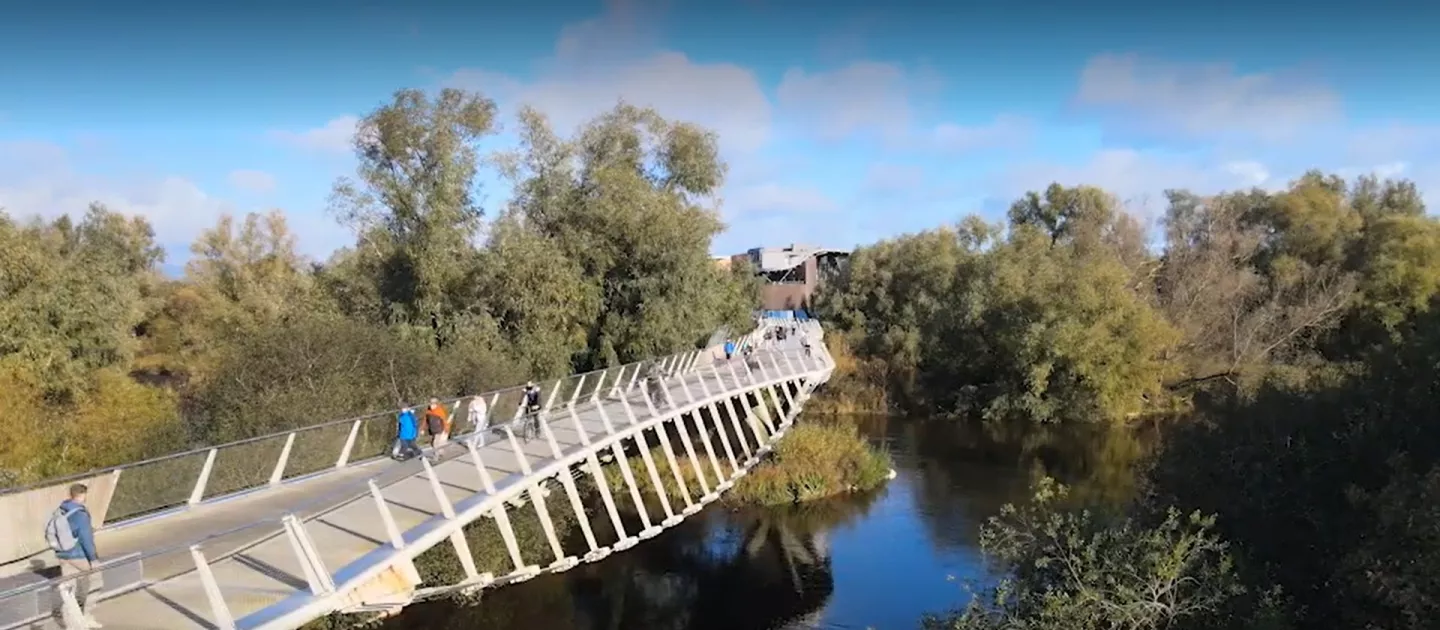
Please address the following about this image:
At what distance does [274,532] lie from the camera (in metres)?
9.88

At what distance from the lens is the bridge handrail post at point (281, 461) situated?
15.6 metres

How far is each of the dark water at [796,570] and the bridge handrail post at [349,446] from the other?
645 cm

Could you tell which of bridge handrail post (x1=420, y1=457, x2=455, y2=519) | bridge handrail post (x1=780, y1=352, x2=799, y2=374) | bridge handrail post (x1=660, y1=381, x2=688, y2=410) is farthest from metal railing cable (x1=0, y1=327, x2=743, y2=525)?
bridge handrail post (x1=780, y1=352, x2=799, y2=374)

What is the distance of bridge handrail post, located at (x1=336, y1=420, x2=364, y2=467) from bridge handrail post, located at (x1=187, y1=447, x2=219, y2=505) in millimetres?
3500

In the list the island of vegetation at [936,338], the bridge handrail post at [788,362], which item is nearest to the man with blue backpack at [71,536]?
the island of vegetation at [936,338]

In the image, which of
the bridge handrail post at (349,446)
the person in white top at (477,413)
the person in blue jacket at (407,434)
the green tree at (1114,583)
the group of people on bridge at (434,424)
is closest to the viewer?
the green tree at (1114,583)

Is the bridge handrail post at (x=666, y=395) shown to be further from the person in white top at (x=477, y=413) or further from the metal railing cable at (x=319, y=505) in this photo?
the person in white top at (x=477, y=413)

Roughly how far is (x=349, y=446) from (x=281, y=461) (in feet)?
7.30

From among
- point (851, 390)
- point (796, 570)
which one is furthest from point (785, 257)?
point (796, 570)

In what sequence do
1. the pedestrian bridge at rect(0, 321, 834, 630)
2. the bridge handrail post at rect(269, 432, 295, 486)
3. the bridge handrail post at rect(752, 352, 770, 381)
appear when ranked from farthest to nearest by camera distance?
1. the bridge handrail post at rect(752, 352, 770, 381)
2. the bridge handrail post at rect(269, 432, 295, 486)
3. the pedestrian bridge at rect(0, 321, 834, 630)

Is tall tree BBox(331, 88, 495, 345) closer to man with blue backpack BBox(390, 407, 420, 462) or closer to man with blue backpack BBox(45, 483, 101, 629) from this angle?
man with blue backpack BBox(390, 407, 420, 462)

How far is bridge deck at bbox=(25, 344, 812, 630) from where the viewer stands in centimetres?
930

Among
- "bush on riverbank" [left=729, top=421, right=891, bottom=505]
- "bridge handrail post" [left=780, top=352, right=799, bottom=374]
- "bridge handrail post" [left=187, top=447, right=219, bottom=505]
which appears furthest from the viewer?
"bush on riverbank" [left=729, top=421, right=891, bottom=505]

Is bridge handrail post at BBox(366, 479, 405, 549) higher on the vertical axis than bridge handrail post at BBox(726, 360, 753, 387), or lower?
higher
